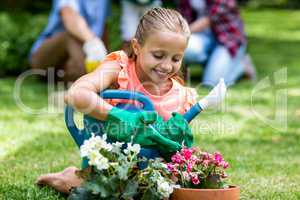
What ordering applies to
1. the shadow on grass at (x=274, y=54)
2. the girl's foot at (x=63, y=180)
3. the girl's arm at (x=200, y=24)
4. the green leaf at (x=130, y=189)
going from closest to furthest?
the green leaf at (x=130, y=189)
the girl's foot at (x=63, y=180)
the girl's arm at (x=200, y=24)
the shadow on grass at (x=274, y=54)

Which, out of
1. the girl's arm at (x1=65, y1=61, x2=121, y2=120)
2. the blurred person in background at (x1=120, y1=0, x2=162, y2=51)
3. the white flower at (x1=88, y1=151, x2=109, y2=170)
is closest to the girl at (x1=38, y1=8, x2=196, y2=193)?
the girl's arm at (x1=65, y1=61, x2=121, y2=120)

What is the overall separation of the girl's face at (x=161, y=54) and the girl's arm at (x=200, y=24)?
417 cm

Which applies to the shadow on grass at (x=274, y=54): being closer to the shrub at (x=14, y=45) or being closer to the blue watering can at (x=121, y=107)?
the shrub at (x=14, y=45)

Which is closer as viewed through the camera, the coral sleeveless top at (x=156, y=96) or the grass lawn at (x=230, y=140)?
the coral sleeveless top at (x=156, y=96)

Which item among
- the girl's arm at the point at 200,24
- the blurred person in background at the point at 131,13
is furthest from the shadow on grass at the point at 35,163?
the girl's arm at the point at 200,24

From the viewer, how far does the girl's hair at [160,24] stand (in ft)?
8.38

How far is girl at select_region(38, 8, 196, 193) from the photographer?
2373 mm

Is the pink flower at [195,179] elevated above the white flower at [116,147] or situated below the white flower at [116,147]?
below

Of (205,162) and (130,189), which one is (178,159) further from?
(130,189)

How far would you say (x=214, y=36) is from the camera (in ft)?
23.0

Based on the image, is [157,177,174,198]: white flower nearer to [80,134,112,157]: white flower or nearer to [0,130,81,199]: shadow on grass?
[80,134,112,157]: white flower

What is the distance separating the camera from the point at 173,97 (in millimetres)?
2676

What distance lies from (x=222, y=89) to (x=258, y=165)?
1164mm

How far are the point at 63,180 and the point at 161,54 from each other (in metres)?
0.66
